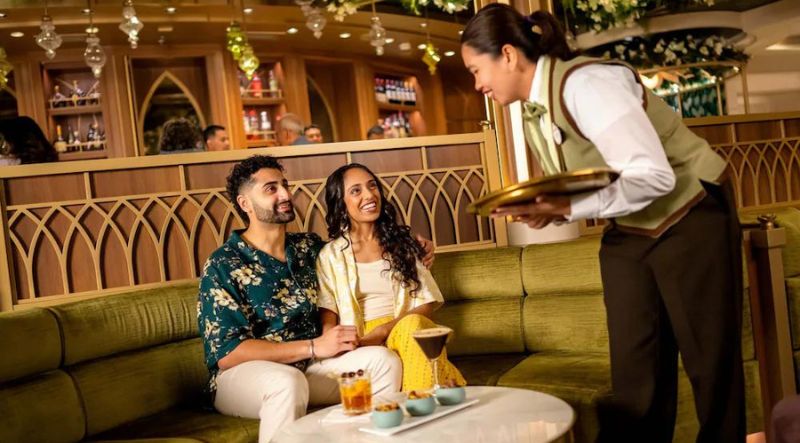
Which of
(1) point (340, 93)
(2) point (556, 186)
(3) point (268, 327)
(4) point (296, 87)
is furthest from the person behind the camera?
(1) point (340, 93)

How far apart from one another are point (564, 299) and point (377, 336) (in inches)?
34.8

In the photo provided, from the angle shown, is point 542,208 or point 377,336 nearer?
point 542,208

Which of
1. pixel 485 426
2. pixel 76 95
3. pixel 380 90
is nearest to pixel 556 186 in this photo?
pixel 485 426

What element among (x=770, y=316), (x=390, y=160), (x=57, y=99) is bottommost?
(x=770, y=316)

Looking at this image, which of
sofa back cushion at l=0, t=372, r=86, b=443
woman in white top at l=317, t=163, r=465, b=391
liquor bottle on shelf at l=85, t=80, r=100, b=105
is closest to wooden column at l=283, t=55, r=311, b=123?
liquor bottle on shelf at l=85, t=80, r=100, b=105

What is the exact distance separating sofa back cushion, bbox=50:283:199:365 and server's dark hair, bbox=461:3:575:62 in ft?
5.71

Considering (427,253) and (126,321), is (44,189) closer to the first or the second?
(126,321)

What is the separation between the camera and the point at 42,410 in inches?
99.0

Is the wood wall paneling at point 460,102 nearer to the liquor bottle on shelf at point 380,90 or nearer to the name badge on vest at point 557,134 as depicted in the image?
the liquor bottle on shelf at point 380,90

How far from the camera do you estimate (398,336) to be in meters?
2.78

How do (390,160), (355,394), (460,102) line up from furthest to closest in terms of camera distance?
(460,102) < (390,160) < (355,394)

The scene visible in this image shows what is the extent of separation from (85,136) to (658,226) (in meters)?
5.84

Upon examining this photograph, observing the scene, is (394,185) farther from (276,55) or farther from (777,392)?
(276,55)

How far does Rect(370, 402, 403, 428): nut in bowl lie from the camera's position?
1.94m
